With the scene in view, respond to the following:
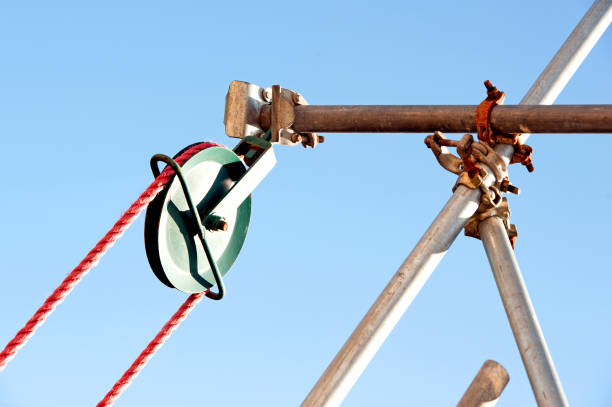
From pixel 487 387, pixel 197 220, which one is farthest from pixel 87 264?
pixel 487 387

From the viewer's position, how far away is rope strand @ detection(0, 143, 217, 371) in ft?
14.4

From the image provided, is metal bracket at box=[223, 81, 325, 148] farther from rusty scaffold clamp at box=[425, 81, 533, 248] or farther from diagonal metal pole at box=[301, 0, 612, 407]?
diagonal metal pole at box=[301, 0, 612, 407]

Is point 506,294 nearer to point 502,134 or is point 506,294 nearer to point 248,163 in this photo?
point 502,134

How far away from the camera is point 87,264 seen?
4.65 metres

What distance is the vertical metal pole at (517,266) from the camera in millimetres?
4754

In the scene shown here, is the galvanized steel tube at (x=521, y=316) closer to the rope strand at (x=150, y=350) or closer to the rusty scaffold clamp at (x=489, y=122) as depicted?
the rusty scaffold clamp at (x=489, y=122)

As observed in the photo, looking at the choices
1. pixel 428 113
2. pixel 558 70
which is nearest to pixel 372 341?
pixel 428 113

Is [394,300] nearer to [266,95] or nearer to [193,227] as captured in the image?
[193,227]

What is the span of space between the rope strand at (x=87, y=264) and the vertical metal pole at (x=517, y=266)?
1.63 metres

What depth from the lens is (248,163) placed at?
18.6 ft

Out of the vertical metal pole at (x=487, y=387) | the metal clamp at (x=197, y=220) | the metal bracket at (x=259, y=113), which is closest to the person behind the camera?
the vertical metal pole at (x=487, y=387)

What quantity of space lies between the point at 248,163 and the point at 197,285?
2.47 ft

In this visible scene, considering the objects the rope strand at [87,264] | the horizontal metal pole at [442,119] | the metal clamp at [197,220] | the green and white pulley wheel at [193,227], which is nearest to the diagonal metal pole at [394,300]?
the horizontal metal pole at [442,119]

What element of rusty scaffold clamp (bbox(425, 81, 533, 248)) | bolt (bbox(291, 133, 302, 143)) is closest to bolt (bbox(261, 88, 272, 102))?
bolt (bbox(291, 133, 302, 143))
